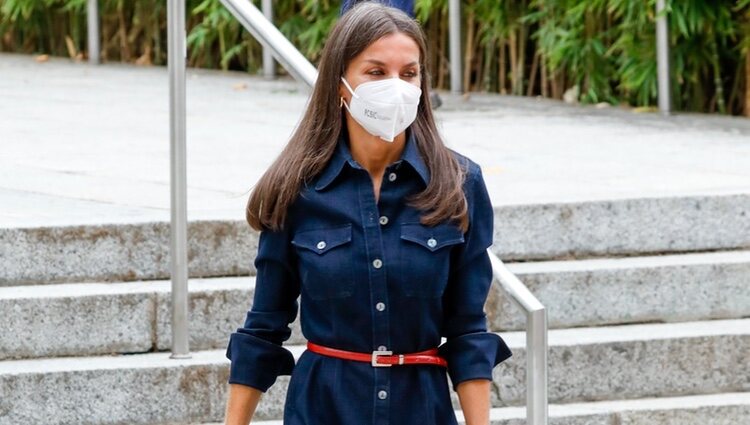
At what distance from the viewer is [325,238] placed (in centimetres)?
280

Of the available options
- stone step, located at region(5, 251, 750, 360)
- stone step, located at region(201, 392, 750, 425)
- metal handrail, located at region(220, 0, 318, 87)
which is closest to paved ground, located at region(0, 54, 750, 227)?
stone step, located at region(5, 251, 750, 360)

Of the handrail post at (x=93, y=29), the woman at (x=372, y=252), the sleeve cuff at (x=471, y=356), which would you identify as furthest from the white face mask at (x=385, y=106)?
the handrail post at (x=93, y=29)

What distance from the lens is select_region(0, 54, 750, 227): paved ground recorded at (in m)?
5.30

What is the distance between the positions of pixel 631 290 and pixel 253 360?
7.22 ft

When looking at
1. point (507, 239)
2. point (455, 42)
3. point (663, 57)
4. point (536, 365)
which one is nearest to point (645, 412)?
point (507, 239)

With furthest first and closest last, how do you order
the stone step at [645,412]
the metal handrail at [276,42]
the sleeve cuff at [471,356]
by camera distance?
the stone step at [645,412] < the metal handrail at [276,42] < the sleeve cuff at [471,356]

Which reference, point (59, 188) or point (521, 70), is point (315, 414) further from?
point (521, 70)

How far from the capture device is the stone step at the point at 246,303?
446 centimetres

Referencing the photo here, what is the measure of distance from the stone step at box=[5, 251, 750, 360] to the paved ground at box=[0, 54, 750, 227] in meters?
0.27

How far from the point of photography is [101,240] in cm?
468

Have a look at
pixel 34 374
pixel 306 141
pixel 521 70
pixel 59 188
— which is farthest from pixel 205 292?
pixel 521 70

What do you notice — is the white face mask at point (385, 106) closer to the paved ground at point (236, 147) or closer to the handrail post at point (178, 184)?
the handrail post at point (178, 184)

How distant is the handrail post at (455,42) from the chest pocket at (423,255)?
6.22 meters

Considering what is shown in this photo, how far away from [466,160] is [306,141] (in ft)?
0.99
